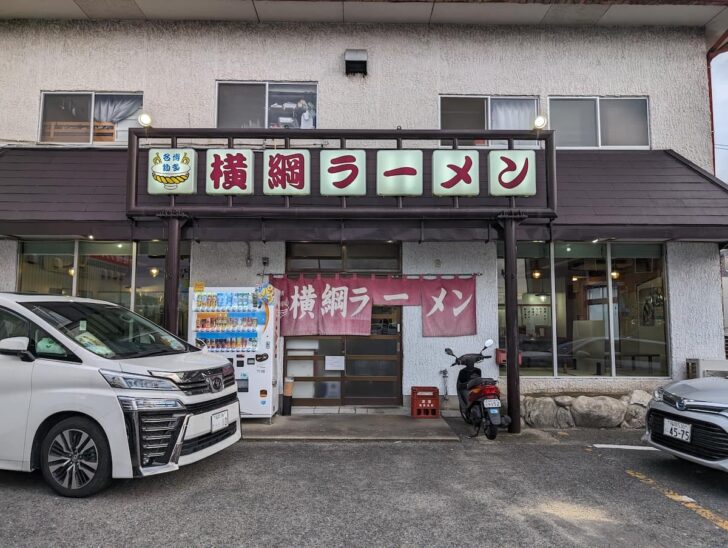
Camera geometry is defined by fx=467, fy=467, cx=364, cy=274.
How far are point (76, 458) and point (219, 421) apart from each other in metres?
1.33

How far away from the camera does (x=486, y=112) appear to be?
909cm

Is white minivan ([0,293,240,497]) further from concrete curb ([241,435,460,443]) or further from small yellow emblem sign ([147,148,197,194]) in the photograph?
small yellow emblem sign ([147,148,197,194])

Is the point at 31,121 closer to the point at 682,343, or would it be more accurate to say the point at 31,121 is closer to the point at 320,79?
the point at 320,79

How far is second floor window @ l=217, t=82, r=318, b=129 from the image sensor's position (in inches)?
355

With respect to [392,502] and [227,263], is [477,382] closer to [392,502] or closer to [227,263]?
[392,502]

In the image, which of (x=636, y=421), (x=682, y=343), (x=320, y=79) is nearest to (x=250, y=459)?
(x=636, y=421)

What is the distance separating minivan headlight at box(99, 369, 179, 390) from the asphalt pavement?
1055mm

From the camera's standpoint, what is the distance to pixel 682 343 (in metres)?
8.42

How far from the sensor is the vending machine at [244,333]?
7.34 m

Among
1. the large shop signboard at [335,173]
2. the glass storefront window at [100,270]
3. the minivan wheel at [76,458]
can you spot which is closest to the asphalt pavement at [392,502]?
the minivan wheel at [76,458]

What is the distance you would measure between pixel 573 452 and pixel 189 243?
7.12 metres

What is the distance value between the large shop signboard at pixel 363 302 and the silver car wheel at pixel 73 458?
4160 mm

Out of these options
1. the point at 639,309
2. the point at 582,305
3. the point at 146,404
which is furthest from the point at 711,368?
the point at 146,404

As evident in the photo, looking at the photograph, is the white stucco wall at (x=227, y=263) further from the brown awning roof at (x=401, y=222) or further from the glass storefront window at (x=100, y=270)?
the brown awning roof at (x=401, y=222)
